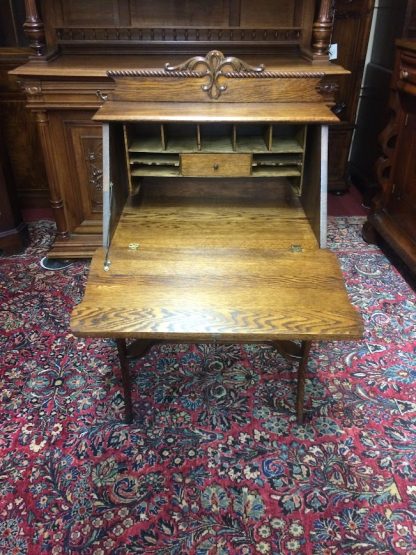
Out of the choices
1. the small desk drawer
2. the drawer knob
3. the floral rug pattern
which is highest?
the drawer knob

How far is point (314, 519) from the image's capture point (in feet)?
4.83

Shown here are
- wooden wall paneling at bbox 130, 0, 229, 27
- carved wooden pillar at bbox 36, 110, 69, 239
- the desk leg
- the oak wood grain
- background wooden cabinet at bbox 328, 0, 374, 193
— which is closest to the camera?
the oak wood grain

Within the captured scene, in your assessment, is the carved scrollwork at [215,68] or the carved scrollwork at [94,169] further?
the carved scrollwork at [94,169]

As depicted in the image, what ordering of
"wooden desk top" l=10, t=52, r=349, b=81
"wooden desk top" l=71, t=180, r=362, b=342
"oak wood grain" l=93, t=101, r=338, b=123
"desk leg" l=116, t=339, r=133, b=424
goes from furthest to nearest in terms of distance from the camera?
1. "wooden desk top" l=10, t=52, r=349, b=81
2. "desk leg" l=116, t=339, r=133, b=424
3. "oak wood grain" l=93, t=101, r=338, b=123
4. "wooden desk top" l=71, t=180, r=362, b=342

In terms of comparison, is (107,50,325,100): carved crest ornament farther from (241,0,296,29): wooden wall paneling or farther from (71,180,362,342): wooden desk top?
(241,0,296,29): wooden wall paneling

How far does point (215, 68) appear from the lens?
5.33 ft

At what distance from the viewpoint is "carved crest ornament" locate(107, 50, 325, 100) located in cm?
162

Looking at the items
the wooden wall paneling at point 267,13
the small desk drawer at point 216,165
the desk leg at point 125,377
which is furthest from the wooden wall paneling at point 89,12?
the desk leg at point 125,377

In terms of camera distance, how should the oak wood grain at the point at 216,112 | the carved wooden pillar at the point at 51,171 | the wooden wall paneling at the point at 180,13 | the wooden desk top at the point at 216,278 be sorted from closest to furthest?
the wooden desk top at the point at 216,278, the oak wood grain at the point at 216,112, the carved wooden pillar at the point at 51,171, the wooden wall paneling at the point at 180,13

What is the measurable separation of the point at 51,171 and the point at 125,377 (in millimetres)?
1394

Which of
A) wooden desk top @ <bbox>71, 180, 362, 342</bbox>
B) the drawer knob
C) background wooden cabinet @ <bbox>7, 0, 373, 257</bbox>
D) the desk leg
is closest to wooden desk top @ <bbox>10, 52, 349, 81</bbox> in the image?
background wooden cabinet @ <bbox>7, 0, 373, 257</bbox>

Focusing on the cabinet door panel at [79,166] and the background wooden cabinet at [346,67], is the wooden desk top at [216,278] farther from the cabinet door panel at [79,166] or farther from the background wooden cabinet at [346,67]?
the background wooden cabinet at [346,67]

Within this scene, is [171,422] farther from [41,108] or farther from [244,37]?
[244,37]

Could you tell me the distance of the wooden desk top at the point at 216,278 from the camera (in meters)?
1.28
